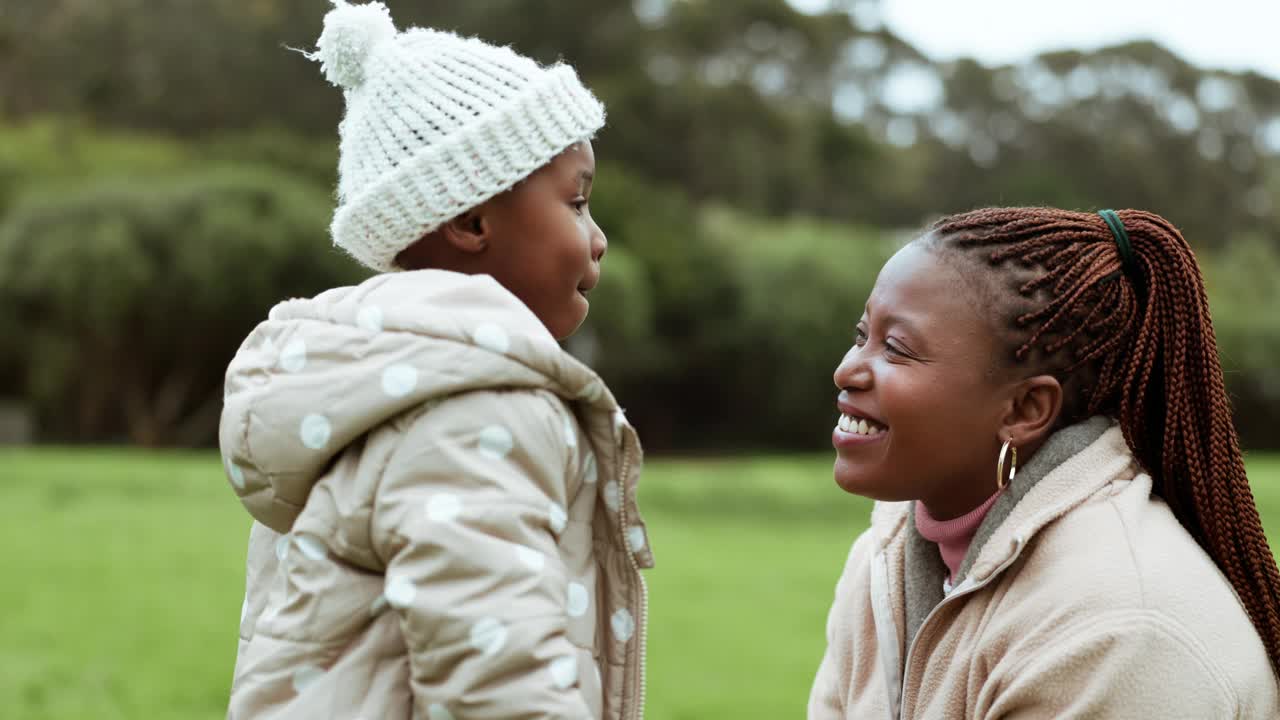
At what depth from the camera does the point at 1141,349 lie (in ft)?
7.03

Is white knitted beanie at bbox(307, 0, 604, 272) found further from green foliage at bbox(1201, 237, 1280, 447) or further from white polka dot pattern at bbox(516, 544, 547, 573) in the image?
green foliage at bbox(1201, 237, 1280, 447)

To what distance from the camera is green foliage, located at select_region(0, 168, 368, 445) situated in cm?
2438

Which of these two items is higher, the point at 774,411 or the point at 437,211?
the point at 437,211

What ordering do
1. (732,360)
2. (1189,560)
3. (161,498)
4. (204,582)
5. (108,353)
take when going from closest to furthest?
(1189,560), (204,582), (161,498), (108,353), (732,360)

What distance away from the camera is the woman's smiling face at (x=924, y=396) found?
216 cm

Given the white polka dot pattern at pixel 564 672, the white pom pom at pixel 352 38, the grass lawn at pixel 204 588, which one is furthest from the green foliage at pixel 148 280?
the white polka dot pattern at pixel 564 672

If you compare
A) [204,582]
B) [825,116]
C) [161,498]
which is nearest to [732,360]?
[825,116]

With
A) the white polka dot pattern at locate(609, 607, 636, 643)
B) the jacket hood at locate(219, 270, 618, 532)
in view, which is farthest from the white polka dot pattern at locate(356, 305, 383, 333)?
the white polka dot pattern at locate(609, 607, 636, 643)

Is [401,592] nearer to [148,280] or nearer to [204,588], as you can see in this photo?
[204,588]

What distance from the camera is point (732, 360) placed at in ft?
97.6

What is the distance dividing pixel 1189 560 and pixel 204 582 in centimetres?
834

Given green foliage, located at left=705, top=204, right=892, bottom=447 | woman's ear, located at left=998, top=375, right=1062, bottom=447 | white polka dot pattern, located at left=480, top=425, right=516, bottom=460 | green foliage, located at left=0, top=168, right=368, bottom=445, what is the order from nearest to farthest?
white polka dot pattern, located at left=480, top=425, right=516, bottom=460, woman's ear, located at left=998, top=375, right=1062, bottom=447, green foliage, located at left=0, top=168, right=368, bottom=445, green foliage, located at left=705, top=204, right=892, bottom=447

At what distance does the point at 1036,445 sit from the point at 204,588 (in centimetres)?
786

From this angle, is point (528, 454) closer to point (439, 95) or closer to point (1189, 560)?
point (439, 95)
